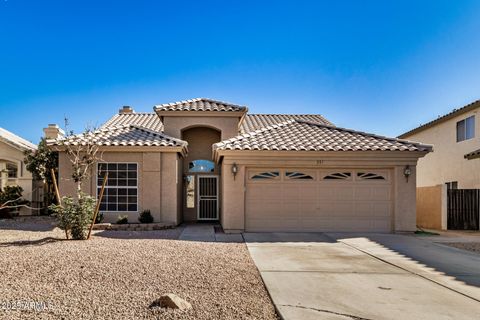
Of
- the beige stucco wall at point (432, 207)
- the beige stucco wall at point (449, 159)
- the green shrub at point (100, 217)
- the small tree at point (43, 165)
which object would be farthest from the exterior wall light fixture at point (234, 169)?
the beige stucco wall at point (449, 159)

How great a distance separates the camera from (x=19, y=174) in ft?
60.5

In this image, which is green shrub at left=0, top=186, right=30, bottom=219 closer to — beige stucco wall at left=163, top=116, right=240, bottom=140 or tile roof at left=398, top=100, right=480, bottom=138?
beige stucco wall at left=163, top=116, right=240, bottom=140

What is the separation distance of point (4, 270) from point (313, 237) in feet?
28.6

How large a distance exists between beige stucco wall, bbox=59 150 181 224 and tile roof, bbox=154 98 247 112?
352 centimetres

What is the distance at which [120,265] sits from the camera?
7.21m

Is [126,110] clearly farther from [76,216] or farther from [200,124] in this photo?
[76,216]

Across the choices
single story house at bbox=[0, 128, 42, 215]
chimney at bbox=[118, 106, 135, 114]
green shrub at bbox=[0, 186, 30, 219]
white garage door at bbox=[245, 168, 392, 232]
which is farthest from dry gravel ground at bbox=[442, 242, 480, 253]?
chimney at bbox=[118, 106, 135, 114]

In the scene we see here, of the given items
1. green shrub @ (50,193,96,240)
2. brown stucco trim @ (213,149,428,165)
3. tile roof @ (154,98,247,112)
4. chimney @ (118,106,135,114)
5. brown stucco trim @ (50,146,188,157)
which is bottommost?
green shrub @ (50,193,96,240)

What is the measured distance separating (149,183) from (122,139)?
7.07 ft

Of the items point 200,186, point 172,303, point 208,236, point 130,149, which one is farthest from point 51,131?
point 172,303

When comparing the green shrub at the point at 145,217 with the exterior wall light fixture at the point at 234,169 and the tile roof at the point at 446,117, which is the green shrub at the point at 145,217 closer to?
the exterior wall light fixture at the point at 234,169

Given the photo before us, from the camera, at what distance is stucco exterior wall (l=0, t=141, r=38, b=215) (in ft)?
59.8

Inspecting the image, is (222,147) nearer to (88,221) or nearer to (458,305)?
(88,221)

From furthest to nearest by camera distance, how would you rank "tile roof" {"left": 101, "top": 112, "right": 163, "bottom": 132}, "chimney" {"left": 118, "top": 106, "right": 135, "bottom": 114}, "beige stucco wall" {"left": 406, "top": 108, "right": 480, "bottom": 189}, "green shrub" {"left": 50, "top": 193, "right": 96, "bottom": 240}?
1. "chimney" {"left": 118, "top": 106, "right": 135, "bottom": 114}
2. "tile roof" {"left": 101, "top": 112, "right": 163, "bottom": 132}
3. "beige stucco wall" {"left": 406, "top": 108, "right": 480, "bottom": 189}
4. "green shrub" {"left": 50, "top": 193, "right": 96, "bottom": 240}
